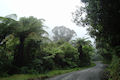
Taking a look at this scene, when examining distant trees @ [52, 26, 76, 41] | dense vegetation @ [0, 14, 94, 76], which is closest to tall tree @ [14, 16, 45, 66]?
dense vegetation @ [0, 14, 94, 76]

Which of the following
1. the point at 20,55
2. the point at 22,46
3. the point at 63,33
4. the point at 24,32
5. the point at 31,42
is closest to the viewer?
the point at 24,32

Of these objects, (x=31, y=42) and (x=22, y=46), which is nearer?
(x=22, y=46)

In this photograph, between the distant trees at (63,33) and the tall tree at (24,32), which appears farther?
the distant trees at (63,33)

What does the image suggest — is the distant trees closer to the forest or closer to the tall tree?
the forest

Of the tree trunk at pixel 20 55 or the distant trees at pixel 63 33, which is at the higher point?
the distant trees at pixel 63 33

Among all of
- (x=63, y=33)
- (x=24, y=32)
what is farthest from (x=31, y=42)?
(x=63, y=33)

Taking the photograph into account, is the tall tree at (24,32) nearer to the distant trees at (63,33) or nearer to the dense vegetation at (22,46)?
the dense vegetation at (22,46)

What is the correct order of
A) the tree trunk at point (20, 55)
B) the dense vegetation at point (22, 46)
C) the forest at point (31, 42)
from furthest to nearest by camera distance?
1. the tree trunk at point (20, 55)
2. the dense vegetation at point (22, 46)
3. the forest at point (31, 42)

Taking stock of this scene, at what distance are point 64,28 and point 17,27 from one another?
24778 mm

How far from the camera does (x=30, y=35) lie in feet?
30.6

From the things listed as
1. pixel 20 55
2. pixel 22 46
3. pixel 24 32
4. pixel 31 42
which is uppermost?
pixel 24 32

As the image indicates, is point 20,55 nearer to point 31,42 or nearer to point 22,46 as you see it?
point 22,46

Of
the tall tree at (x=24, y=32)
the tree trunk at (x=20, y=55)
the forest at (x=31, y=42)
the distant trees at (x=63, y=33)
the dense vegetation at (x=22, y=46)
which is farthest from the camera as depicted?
the distant trees at (x=63, y=33)

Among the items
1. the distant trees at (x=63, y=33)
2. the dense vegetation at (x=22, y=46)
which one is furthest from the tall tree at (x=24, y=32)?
the distant trees at (x=63, y=33)
